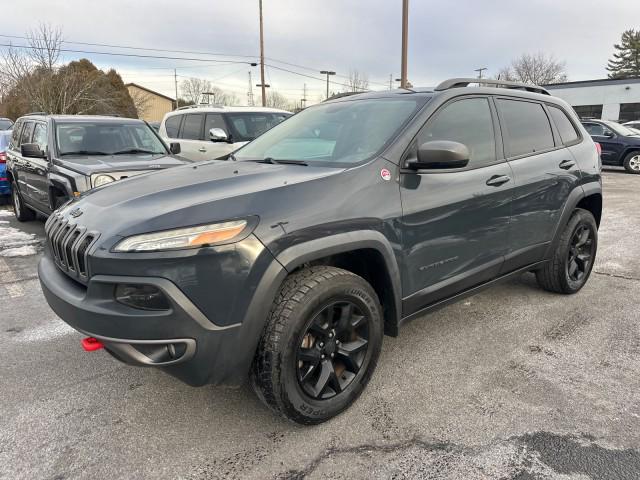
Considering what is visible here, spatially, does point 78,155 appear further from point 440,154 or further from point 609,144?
point 609,144

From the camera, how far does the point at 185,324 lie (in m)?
1.99

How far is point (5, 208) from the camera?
9852 mm

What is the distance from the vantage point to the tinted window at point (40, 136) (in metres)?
6.73

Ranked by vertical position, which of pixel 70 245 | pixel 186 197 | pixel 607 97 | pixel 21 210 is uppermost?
pixel 607 97

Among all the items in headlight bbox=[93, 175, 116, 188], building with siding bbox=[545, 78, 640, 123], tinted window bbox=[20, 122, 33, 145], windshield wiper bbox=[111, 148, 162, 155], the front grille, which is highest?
building with siding bbox=[545, 78, 640, 123]

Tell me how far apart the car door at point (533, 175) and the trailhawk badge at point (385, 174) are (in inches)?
48.7

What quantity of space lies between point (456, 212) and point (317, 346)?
1228 millimetres

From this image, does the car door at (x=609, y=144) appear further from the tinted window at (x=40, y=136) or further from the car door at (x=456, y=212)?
the tinted window at (x=40, y=136)

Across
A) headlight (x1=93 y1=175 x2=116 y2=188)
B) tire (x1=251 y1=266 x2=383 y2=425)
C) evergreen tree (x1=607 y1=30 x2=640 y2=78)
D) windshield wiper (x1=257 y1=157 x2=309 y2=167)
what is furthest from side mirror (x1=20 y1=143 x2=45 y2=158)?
evergreen tree (x1=607 y1=30 x2=640 y2=78)

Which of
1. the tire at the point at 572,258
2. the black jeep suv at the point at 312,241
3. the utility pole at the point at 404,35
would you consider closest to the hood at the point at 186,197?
the black jeep suv at the point at 312,241

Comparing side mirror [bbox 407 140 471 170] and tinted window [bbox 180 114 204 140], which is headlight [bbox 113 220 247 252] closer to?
side mirror [bbox 407 140 471 170]

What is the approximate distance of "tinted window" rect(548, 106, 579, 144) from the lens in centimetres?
407

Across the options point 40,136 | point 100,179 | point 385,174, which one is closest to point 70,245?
point 385,174

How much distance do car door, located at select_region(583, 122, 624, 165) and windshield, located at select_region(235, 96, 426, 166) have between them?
14.3m
